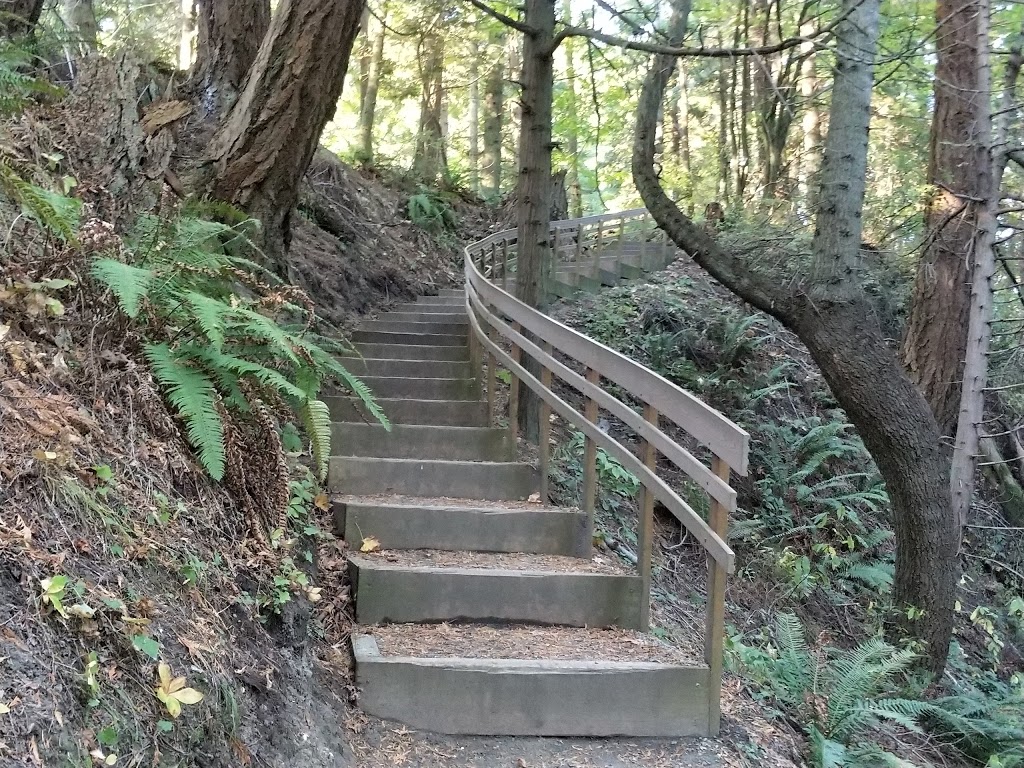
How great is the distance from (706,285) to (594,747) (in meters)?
12.5

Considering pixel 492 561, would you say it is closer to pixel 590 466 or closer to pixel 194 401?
pixel 590 466

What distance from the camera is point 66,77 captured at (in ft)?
23.2

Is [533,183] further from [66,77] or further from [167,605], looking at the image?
[167,605]

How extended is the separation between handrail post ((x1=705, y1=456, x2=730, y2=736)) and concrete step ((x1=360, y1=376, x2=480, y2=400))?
3.95 meters

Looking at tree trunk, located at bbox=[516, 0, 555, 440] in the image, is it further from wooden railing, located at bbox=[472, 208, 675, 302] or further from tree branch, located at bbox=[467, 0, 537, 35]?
wooden railing, located at bbox=[472, 208, 675, 302]

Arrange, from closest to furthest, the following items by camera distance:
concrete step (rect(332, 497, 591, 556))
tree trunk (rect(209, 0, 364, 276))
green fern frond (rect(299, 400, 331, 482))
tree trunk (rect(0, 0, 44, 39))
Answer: green fern frond (rect(299, 400, 331, 482)) → concrete step (rect(332, 497, 591, 556)) → tree trunk (rect(209, 0, 364, 276)) → tree trunk (rect(0, 0, 44, 39))

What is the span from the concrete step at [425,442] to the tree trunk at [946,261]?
439cm

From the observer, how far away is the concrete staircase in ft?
12.2

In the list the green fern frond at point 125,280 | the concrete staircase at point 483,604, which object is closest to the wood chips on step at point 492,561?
the concrete staircase at point 483,604

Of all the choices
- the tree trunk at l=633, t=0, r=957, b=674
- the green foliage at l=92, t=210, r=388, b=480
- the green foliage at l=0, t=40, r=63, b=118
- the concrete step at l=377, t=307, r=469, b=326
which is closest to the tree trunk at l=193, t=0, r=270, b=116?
the concrete step at l=377, t=307, r=469, b=326

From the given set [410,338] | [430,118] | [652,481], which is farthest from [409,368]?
[430,118]

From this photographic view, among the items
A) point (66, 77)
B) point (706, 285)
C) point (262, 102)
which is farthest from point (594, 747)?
point (706, 285)

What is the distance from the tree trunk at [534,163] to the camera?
733 cm

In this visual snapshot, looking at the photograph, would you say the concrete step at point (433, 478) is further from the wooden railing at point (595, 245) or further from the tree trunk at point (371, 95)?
the tree trunk at point (371, 95)
